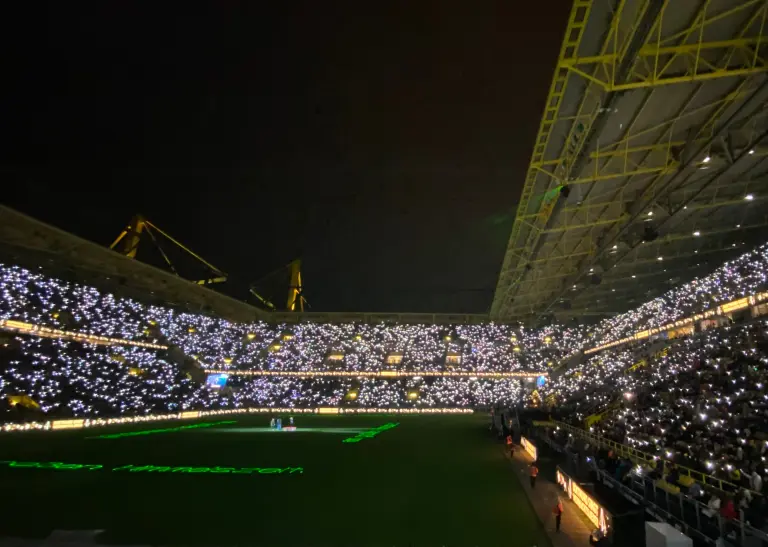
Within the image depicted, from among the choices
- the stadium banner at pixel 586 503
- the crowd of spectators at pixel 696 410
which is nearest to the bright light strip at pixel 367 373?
the crowd of spectators at pixel 696 410

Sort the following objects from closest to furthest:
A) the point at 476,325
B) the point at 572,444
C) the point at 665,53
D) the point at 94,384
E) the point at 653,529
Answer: the point at 653,529, the point at 665,53, the point at 572,444, the point at 94,384, the point at 476,325

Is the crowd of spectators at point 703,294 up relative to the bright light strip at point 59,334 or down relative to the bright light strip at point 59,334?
up

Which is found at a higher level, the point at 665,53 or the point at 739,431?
the point at 665,53

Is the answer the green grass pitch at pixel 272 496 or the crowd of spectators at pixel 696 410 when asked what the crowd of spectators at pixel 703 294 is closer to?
the crowd of spectators at pixel 696 410

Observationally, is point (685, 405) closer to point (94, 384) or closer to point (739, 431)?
point (739, 431)

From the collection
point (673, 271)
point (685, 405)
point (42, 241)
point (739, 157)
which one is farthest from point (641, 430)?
point (42, 241)

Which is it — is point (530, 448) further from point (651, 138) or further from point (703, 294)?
point (703, 294)

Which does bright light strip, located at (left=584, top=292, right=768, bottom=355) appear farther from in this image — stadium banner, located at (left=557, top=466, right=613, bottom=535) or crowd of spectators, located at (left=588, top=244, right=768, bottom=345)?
stadium banner, located at (left=557, top=466, right=613, bottom=535)
